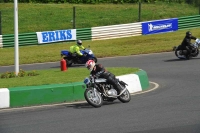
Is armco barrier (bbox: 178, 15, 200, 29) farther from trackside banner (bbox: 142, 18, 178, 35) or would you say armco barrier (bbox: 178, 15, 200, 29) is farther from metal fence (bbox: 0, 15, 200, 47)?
trackside banner (bbox: 142, 18, 178, 35)

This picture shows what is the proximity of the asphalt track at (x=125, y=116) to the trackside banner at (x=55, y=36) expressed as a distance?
17.2 m

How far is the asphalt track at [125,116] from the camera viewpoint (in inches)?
418

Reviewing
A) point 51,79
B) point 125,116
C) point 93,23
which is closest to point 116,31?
point 93,23

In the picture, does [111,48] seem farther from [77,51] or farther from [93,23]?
[93,23]

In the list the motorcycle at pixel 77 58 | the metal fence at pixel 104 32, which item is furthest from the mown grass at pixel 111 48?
the motorcycle at pixel 77 58

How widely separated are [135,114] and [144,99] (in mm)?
2227

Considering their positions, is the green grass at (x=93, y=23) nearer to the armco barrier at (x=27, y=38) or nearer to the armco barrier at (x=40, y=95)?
the armco barrier at (x=27, y=38)

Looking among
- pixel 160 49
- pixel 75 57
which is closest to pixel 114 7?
pixel 160 49

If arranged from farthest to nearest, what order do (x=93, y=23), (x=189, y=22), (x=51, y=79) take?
(x=93, y=23)
(x=189, y=22)
(x=51, y=79)

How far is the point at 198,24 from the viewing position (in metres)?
37.6

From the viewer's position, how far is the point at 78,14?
129 feet

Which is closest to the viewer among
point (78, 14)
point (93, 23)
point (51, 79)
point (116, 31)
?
point (51, 79)

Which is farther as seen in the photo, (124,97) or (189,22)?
(189,22)

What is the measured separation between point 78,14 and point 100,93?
26.1 meters
